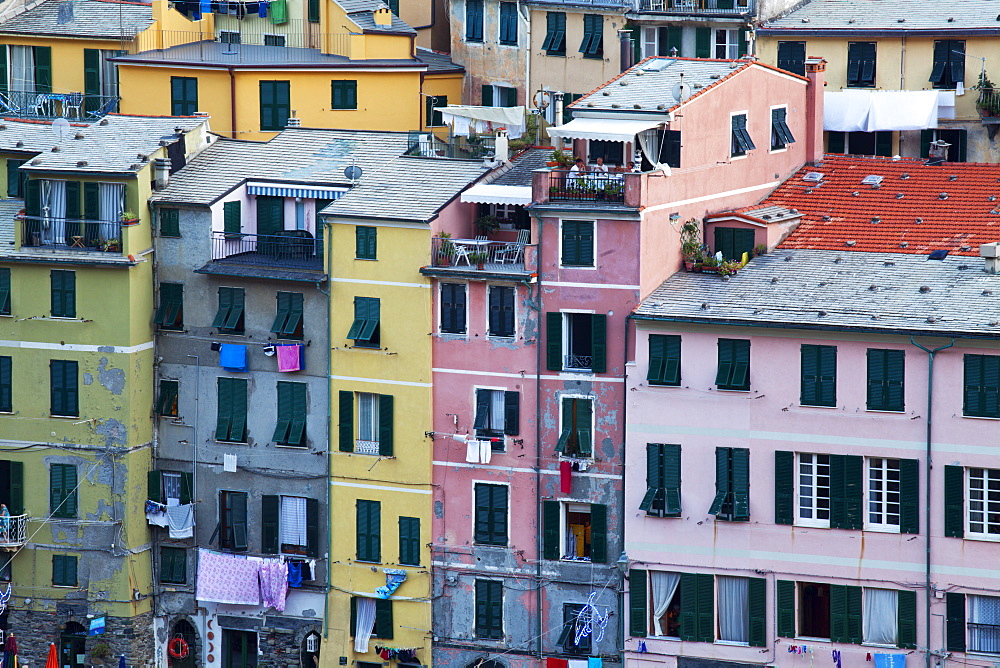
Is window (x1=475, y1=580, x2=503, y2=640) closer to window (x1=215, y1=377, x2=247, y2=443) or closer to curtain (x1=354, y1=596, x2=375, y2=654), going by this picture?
curtain (x1=354, y1=596, x2=375, y2=654)

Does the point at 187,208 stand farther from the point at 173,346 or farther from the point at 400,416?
the point at 400,416

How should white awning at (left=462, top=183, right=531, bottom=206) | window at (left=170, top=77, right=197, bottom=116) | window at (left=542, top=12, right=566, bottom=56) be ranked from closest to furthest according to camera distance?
1. white awning at (left=462, top=183, right=531, bottom=206)
2. window at (left=170, top=77, right=197, bottom=116)
3. window at (left=542, top=12, right=566, bottom=56)

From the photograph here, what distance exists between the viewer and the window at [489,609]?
291ft

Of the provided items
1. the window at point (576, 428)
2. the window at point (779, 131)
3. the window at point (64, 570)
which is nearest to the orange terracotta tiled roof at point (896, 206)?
the window at point (779, 131)

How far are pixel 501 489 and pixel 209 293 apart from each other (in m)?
13.0

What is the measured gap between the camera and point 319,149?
311 feet

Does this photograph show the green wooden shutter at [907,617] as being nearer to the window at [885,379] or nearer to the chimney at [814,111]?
the window at [885,379]

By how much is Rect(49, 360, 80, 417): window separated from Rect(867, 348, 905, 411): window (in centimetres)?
2853

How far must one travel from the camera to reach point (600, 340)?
85.9m

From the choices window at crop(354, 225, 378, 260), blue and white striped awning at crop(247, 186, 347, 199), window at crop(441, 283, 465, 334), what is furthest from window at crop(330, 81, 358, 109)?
window at crop(441, 283, 465, 334)

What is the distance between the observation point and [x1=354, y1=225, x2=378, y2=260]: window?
88.6 m

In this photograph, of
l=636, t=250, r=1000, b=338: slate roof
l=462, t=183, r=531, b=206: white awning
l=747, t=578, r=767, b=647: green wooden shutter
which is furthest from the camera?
l=462, t=183, r=531, b=206: white awning

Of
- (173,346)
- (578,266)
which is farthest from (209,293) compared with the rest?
(578,266)

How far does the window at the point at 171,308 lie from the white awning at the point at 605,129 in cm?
1498
